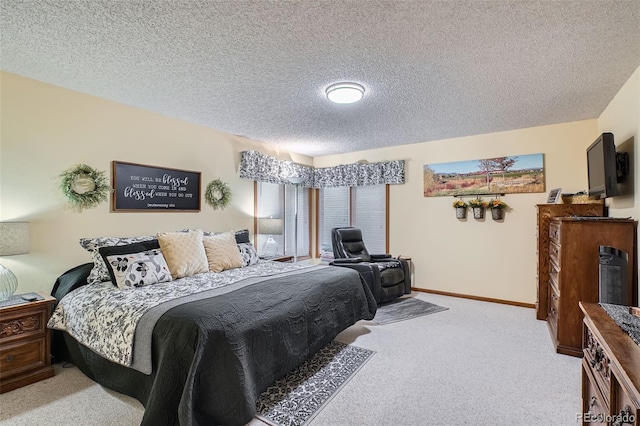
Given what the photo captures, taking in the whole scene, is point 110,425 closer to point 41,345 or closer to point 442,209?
point 41,345

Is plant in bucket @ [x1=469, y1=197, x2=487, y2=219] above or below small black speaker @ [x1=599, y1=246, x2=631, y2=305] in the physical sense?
above

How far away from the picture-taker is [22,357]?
231 centimetres

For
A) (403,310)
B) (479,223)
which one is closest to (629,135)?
(479,223)

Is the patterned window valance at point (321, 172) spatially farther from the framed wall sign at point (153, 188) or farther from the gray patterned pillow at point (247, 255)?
the gray patterned pillow at point (247, 255)

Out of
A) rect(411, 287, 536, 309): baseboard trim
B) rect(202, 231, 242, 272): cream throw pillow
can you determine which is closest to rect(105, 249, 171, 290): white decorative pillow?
rect(202, 231, 242, 272): cream throw pillow

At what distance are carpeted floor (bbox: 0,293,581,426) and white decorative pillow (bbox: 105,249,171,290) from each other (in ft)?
2.56

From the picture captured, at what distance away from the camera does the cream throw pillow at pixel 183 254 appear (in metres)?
2.95

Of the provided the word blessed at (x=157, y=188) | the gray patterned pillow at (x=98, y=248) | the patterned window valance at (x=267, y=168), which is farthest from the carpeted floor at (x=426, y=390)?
the patterned window valance at (x=267, y=168)

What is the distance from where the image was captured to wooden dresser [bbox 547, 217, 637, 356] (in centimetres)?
263

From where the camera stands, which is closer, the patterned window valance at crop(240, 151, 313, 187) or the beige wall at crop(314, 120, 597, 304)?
the beige wall at crop(314, 120, 597, 304)

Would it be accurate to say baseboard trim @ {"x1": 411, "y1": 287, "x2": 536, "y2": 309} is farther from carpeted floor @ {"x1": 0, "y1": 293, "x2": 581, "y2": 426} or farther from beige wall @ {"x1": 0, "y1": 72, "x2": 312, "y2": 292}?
beige wall @ {"x1": 0, "y1": 72, "x2": 312, "y2": 292}

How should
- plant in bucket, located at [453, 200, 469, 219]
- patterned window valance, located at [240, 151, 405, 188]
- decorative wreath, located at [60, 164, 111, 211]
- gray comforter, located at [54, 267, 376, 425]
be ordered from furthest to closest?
patterned window valance, located at [240, 151, 405, 188]
plant in bucket, located at [453, 200, 469, 219]
decorative wreath, located at [60, 164, 111, 211]
gray comforter, located at [54, 267, 376, 425]

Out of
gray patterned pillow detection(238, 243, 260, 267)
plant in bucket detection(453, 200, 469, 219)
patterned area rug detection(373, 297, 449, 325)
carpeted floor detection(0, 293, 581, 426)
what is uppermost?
plant in bucket detection(453, 200, 469, 219)

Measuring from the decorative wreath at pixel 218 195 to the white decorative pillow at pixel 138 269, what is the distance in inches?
56.6
